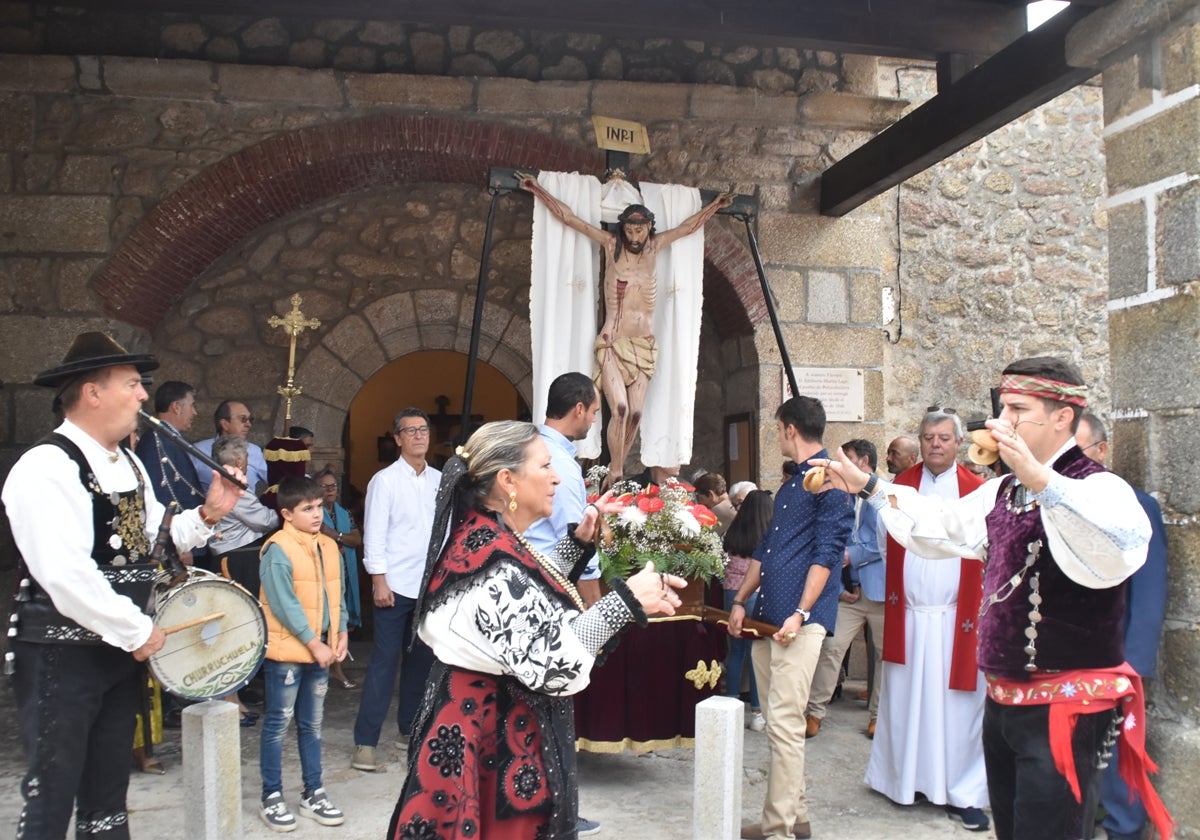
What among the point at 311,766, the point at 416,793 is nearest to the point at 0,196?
the point at 311,766

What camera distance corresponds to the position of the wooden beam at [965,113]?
445 cm

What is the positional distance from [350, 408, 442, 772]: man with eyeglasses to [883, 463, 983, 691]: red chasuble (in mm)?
2078

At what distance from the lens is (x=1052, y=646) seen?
253 centimetres

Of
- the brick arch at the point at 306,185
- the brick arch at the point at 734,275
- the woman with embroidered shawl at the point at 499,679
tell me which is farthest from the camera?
the brick arch at the point at 734,275

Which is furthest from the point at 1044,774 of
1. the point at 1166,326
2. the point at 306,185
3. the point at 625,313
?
the point at 306,185

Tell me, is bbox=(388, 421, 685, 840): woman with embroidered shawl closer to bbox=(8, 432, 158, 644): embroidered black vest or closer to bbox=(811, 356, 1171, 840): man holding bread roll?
bbox=(811, 356, 1171, 840): man holding bread roll

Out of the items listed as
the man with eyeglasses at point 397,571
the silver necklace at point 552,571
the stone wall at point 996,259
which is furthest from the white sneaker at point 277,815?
the stone wall at point 996,259

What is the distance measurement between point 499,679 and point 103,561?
51.2 inches

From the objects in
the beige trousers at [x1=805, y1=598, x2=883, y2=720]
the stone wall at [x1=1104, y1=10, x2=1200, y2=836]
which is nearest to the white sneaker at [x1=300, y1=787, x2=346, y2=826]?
the beige trousers at [x1=805, y1=598, x2=883, y2=720]

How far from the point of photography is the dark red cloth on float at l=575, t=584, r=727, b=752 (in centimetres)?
452

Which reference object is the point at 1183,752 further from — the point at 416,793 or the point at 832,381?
the point at 832,381

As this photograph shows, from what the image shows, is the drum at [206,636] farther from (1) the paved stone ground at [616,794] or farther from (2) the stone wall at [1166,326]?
(2) the stone wall at [1166,326]

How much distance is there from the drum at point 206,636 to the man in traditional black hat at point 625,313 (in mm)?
2454

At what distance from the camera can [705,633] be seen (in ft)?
15.4
